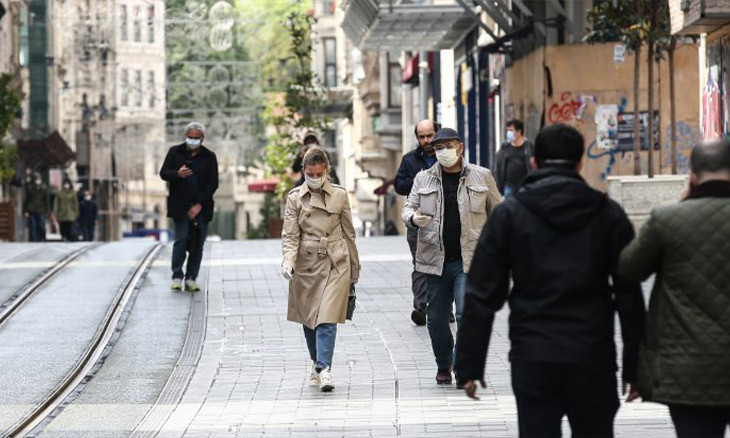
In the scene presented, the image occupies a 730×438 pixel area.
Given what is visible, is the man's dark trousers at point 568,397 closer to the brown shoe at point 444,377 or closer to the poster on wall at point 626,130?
the brown shoe at point 444,377

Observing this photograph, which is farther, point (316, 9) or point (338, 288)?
point (316, 9)

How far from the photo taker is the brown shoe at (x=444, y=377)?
37.6 ft

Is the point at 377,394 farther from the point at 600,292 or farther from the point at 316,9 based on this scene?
the point at 316,9

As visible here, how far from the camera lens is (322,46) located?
7494cm

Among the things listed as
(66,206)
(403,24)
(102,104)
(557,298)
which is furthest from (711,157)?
(102,104)

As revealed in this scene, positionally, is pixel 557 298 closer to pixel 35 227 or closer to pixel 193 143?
pixel 193 143

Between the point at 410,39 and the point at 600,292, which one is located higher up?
the point at 410,39

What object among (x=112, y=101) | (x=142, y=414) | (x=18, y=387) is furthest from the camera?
(x=112, y=101)

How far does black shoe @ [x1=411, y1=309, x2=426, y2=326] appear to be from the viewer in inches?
590

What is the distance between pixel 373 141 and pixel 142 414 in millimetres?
48939

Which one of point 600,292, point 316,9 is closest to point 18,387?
point 600,292

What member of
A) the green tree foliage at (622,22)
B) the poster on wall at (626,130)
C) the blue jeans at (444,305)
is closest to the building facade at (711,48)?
the green tree foliage at (622,22)

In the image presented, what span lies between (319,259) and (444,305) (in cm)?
84

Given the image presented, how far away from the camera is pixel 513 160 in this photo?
22516 millimetres
